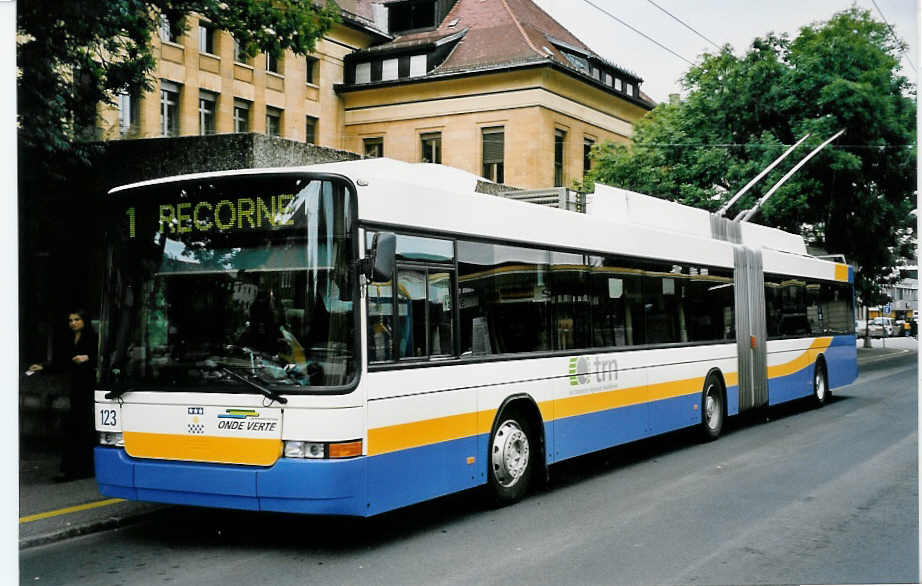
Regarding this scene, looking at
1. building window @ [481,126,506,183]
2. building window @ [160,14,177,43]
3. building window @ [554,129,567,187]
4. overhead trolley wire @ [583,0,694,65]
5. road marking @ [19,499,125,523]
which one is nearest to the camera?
road marking @ [19,499,125,523]

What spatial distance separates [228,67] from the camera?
1623cm

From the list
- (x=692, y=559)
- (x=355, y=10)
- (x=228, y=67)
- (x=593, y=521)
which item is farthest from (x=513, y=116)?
(x=692, y=559)

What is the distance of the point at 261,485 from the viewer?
696 centimetres

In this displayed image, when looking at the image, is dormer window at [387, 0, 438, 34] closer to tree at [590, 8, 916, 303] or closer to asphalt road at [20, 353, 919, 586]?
tree at [590, 8, 916, 303]

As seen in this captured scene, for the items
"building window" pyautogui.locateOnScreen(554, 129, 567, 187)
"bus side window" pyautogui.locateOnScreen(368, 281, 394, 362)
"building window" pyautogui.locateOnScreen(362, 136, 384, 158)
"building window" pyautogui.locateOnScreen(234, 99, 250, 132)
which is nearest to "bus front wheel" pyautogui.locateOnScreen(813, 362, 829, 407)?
"building window" pyautogui.locateOnScreen(554, 129, 567, 187)

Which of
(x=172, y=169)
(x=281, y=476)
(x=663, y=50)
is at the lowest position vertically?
(x=281, y=476)

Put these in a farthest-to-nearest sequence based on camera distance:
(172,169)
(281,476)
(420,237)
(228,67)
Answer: (228,67) < (172,169) < (420,237) < (281,476)

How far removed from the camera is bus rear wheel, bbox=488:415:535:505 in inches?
350

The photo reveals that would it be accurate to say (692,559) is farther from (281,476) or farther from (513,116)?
(513,116)

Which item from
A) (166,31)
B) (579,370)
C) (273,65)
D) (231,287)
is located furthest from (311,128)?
(231,287)

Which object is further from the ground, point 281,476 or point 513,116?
point 513,116

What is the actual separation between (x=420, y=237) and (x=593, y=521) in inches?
107

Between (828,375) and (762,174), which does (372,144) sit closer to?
(762,174)

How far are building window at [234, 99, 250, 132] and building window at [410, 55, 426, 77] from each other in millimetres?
2757
